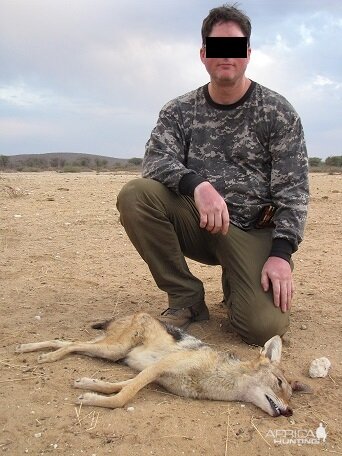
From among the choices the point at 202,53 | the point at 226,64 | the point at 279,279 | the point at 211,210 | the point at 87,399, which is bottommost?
the point at 87,399

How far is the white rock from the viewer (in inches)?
146

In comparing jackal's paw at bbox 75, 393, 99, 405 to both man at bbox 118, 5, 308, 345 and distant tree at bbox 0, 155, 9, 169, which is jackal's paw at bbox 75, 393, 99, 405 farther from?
distant tree at bbox 0, 155, 9, 169

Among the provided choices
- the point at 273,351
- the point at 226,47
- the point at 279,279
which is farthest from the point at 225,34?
the point at 273,351

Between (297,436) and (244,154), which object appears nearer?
(297,436)

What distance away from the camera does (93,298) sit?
16.8 ft

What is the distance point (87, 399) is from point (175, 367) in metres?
0.59

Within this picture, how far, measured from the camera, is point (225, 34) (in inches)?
169

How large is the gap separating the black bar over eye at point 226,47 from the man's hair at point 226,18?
0.11 metres

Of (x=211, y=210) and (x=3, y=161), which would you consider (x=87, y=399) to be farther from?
(x=3, y=161)

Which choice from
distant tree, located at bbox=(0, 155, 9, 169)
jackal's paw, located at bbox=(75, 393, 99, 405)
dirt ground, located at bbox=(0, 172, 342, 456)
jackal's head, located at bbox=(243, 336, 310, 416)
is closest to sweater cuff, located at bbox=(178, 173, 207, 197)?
dirt ground, located at bbox=(0, 172, 342, 456)

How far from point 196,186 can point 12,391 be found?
1876 millimetres

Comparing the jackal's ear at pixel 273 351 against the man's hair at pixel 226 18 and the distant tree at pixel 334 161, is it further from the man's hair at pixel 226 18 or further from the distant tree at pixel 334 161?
the distant tree at pixel 334 161

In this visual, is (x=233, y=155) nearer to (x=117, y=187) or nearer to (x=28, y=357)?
(x=28, y=357)

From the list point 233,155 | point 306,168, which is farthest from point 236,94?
point 306,168
